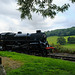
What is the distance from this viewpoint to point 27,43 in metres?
20.0

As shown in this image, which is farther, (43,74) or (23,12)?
(23,12)

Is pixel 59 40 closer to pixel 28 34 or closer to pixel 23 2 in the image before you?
pixel 28 34

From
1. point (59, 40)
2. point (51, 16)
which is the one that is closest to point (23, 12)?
point (51, 16)

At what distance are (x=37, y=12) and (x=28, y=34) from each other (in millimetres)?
8795

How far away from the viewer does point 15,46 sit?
70.3ft

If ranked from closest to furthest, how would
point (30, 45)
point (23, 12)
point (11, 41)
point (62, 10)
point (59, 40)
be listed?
point (62, 10), point (23, 12), point (30, 45), point (11, 41), point (59, 40)

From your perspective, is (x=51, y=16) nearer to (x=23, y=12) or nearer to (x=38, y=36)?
(x=23, y=12)

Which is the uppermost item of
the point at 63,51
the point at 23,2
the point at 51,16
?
the point at 23,2

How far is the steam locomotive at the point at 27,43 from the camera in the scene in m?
18.5


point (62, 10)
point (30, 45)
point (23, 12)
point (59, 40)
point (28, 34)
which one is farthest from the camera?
point (59, 40)

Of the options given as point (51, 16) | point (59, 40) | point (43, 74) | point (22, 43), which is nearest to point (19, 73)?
point (43, 74)

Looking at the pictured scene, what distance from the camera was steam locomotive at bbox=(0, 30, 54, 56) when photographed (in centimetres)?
1855

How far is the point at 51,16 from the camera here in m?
12.2

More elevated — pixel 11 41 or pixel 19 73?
pixel 11 41
